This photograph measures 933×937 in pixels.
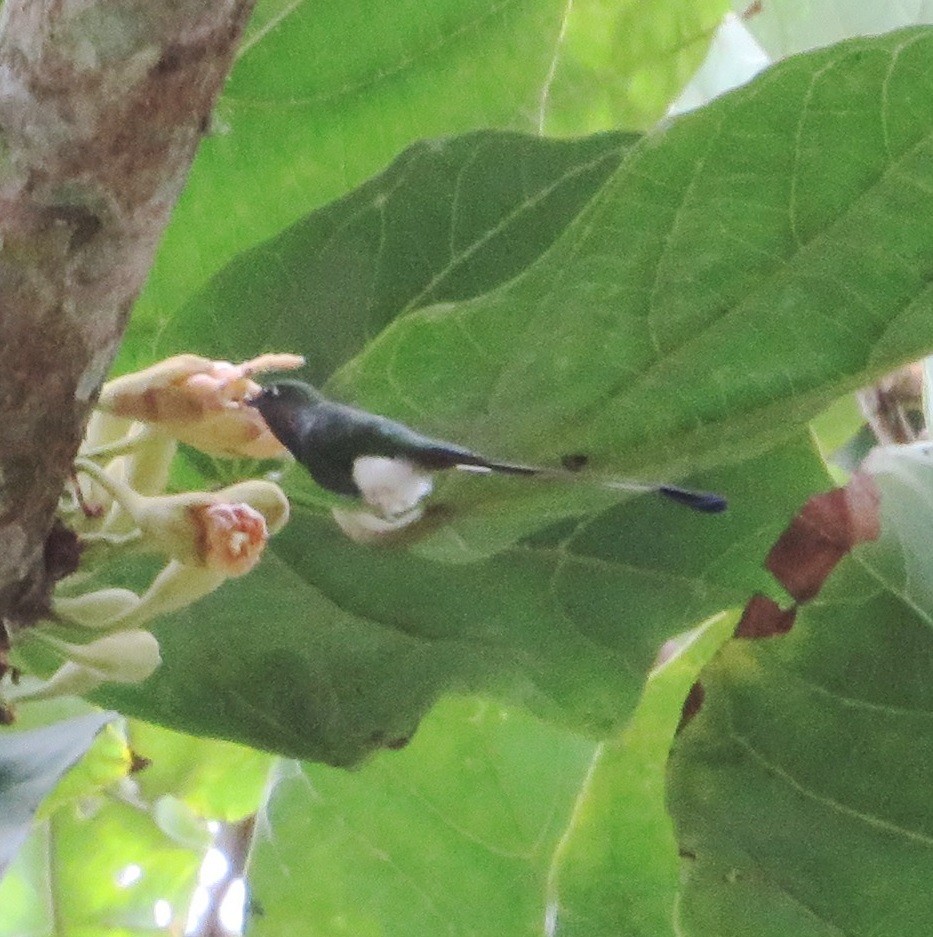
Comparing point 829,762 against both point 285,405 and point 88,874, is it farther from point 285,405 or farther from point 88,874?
point 88,874

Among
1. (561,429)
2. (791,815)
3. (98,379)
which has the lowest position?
(791,815)

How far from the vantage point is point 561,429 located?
493 mm

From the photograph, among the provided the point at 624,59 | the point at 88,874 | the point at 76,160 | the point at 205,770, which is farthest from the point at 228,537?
the point at 88,874

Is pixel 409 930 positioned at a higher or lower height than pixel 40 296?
lower

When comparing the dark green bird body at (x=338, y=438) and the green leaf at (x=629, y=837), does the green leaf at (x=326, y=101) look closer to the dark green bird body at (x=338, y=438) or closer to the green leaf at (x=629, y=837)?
the dark green bird body at (x=338, y=438)

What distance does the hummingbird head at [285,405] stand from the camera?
0.47 metres

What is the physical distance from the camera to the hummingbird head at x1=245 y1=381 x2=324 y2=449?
18.5 inches

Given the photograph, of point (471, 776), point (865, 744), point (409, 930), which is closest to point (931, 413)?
Result: point (865, 744)

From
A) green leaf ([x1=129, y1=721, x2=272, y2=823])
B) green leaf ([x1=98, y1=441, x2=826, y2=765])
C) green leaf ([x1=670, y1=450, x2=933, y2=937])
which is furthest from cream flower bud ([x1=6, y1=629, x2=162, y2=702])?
green leaf ([x1=129, y1=721, x2=272, y2=823])

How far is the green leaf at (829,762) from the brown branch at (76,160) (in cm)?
32

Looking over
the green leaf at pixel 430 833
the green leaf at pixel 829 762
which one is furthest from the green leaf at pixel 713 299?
the green leaf at pixel 430 833

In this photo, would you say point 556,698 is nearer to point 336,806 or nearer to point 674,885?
point 674,885

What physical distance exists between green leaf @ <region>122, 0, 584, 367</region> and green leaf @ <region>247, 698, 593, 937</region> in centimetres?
34

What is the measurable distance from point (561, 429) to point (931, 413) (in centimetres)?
35
